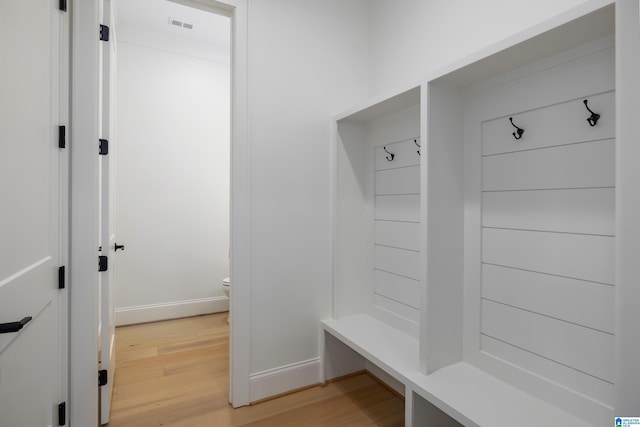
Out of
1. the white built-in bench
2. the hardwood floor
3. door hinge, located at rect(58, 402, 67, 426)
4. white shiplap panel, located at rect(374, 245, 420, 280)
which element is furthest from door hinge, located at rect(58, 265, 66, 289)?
white shiplap panel, located at rect(374, 245, 420, 280)

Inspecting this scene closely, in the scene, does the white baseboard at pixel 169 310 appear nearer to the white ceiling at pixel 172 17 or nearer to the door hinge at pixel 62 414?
the door hinge at pixel 62 414

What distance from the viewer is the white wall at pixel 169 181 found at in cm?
328

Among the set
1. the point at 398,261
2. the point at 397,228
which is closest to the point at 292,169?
the point at 397,228

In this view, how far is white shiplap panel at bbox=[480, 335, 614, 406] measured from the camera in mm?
1144

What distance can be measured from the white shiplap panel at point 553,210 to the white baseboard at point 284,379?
4.68 ft

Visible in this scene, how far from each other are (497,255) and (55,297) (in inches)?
76.7

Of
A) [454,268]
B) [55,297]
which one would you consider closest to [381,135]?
[454,268]

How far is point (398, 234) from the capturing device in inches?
82.0

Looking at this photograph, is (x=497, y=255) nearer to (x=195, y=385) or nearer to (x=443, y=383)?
(x=443, y=383)

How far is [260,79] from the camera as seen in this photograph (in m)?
2.02

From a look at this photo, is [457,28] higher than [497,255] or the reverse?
higher

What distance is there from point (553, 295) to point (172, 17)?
3.67 m

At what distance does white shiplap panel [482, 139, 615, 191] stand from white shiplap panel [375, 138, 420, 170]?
468 millimetres

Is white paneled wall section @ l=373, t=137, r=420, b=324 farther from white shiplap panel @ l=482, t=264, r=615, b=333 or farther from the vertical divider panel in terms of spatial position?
white shiplap panel @ l=482, t=264, r=615, b=333
